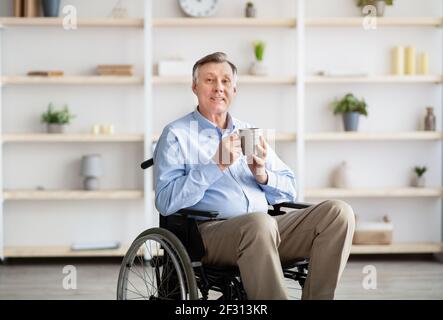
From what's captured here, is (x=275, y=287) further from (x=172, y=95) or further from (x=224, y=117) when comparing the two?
(x=172, y=95)

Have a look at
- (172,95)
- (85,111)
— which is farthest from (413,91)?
(85,111)

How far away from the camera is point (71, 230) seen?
5375 millimetres

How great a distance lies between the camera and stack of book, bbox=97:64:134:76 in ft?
16.9

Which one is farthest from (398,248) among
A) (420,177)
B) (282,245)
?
(282,245)

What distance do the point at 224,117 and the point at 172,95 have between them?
7.68 ft

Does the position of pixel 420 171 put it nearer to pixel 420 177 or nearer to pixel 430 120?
pixel 420 177

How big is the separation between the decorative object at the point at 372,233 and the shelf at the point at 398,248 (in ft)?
0.14

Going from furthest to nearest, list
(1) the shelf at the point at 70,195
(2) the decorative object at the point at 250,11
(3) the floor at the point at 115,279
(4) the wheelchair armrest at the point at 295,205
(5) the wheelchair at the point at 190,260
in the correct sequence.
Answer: (2) the decorative object at the point at 250,11 → (1) the shelf at the point at 70,195 → (3) the floor at the point at 115,279 → (4) the wheelchair armrest at the point at 295,205 → (5) the wheelchair at the point at 190,260

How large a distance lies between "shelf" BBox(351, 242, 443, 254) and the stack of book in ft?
6.31

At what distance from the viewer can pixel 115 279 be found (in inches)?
183

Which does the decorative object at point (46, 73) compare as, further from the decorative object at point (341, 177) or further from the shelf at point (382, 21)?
the decorative object at point (341, 177)

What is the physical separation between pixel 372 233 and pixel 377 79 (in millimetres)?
1042

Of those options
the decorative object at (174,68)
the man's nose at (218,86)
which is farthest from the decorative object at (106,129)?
the man's nose at (218,86)

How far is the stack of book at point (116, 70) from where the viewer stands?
5137mm
